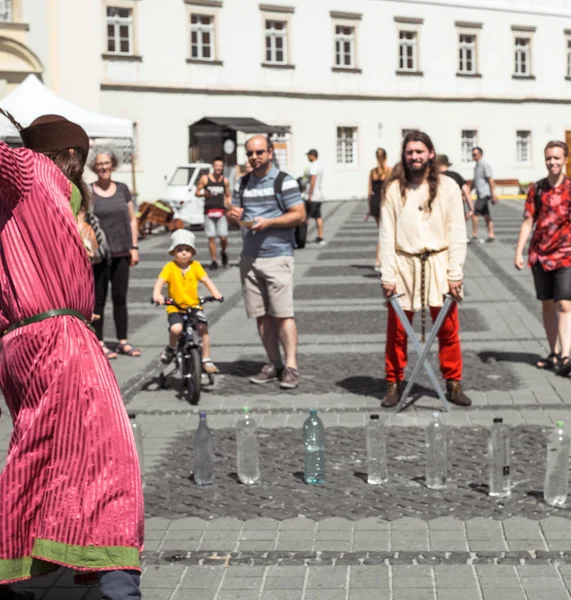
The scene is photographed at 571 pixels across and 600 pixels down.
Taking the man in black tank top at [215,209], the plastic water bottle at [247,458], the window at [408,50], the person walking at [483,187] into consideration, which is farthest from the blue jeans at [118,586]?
the window at [408,50]

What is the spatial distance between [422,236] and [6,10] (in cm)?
3185

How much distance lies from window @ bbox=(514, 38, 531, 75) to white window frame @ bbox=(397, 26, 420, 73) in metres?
5.39

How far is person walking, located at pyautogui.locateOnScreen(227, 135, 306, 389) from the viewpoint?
9109mm

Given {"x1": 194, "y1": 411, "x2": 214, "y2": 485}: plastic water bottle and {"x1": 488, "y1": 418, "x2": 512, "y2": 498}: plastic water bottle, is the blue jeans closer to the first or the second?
{"x1": 194, "y1": 411, "x2": 214, "y2": 485}: plastic water bottle

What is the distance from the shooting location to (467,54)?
164 ft

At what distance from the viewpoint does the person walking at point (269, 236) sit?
9.11 metres

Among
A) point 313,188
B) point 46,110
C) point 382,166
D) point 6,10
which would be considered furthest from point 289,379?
point 6,10

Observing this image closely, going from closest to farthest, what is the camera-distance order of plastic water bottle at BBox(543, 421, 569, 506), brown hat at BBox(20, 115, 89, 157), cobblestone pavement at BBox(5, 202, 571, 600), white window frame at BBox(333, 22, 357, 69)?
brown hat at BBox(20, 115, 89, 157), cobblestone pavement at BBox(5, 202, 571, 600), plastic water bottle at BBox(543, 421, 569, 506), white window frame at BBox(333, 22, 357, 69)

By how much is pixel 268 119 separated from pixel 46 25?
9.49 m

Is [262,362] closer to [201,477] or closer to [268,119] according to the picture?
[201,477]

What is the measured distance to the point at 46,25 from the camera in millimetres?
37594

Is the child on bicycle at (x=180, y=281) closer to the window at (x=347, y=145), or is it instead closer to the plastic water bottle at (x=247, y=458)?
the plastic water bottle at (x=247, y=458)

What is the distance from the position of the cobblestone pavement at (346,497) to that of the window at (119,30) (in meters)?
30.4

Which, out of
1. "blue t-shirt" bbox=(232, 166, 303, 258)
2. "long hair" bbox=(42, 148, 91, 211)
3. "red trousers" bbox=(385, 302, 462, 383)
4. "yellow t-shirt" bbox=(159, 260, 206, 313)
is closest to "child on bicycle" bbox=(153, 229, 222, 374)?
"yellow t-shirt" bbox=(159, 260, 206, 313)
